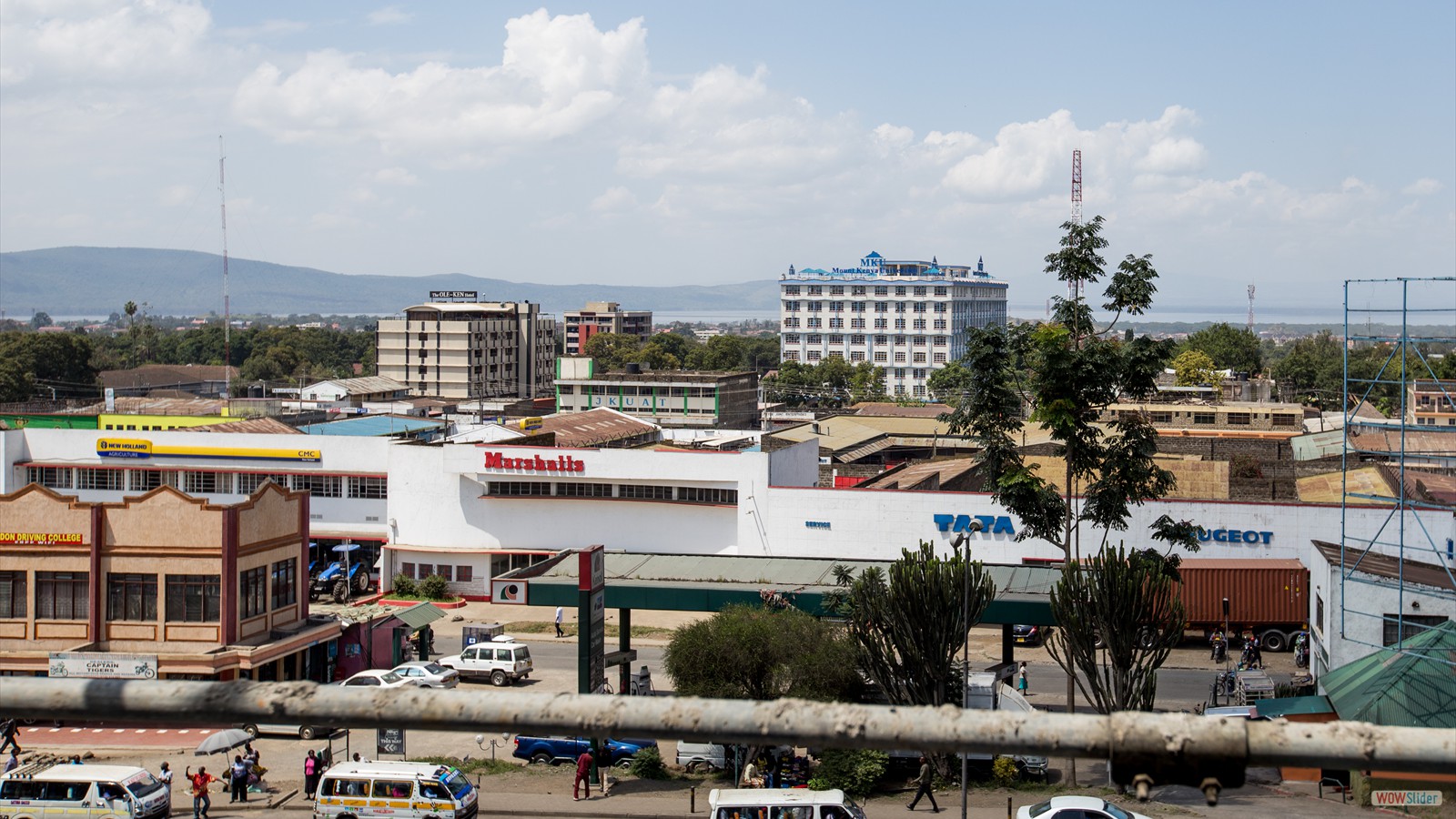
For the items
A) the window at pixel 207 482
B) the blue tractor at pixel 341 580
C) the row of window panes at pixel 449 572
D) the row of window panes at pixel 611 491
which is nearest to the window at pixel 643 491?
the row of window panes at pixel 611 491

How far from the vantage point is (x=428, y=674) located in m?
34.0

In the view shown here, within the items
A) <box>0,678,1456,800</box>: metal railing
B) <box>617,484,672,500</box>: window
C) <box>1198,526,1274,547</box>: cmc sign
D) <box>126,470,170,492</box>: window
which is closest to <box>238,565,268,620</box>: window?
<box>617,484,672,500</box>: window

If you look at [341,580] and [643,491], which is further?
[643,491]

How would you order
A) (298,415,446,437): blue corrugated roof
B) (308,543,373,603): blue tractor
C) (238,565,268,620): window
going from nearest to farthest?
1. (238,565,268,620): window
2. (308,543,373,603): blue tractor
3. (298,415,446,437): blue corrugated roof

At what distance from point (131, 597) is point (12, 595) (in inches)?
115

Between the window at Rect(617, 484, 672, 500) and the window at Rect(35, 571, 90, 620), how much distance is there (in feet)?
71.0

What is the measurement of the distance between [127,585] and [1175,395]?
7706cm

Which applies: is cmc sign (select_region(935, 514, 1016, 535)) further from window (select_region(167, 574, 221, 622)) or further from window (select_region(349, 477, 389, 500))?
window (select_region(167, 574, 221, 622))

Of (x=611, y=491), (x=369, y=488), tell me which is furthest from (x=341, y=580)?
(x=611, y=491)

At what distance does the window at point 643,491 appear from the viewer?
50062mm

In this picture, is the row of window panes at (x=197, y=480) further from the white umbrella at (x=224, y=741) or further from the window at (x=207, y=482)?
the white umbrella at (x=224, y=741)

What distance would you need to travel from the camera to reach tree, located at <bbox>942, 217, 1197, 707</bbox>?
28234 mm

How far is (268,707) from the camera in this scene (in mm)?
4750

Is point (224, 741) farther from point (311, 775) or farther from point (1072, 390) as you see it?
point (1072, 390)
